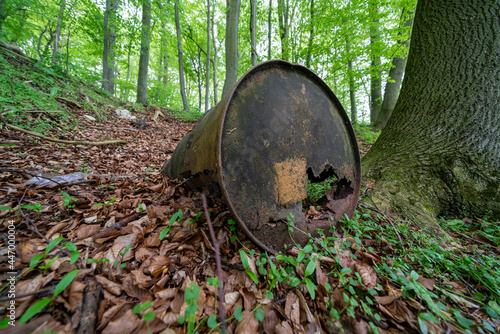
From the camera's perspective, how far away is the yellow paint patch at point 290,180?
4.43 feet

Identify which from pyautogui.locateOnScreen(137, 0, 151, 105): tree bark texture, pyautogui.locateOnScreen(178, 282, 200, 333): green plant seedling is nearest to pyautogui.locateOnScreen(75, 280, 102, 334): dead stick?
pyautogui.locateOnScreen(178, 282, 200, 333): green plant seedling

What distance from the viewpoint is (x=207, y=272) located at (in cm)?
119

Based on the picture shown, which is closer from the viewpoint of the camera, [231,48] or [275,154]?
[275,154]

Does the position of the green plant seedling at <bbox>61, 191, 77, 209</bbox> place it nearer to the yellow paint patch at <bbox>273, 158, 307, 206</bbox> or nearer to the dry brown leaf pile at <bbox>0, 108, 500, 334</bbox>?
the dry brown leaf pile at <bbox>0, 108, 500, 334</bbox>

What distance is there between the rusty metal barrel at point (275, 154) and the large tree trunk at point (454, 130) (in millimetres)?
1012

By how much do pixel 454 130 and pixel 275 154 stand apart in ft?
8.02

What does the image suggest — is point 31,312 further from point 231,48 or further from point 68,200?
point 231,48

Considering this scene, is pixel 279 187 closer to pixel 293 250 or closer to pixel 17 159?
pixel 293 250

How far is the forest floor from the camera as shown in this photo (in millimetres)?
→ 900

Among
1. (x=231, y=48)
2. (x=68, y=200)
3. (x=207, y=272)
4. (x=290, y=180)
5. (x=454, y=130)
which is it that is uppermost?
(x=231, y=48)

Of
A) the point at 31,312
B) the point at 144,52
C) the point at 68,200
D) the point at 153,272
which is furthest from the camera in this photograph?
the point at 144,52

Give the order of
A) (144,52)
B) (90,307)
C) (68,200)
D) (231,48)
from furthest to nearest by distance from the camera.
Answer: (144,52) < (231,48) < (68,200) < (90,307)

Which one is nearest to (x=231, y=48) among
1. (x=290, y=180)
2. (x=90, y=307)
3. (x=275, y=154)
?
(x=275, y=154)

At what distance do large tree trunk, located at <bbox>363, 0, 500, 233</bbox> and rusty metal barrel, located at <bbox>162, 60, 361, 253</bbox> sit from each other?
3.32 ft
